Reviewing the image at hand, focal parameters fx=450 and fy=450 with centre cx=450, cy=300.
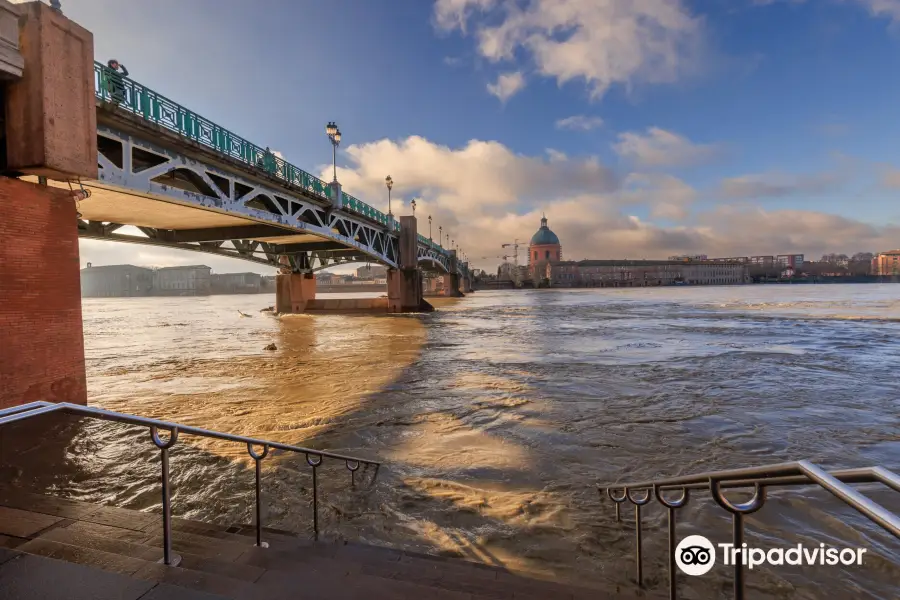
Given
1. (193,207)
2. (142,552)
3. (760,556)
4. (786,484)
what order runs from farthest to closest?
(193,207) < (760,556) < (142,552) < (786,484)

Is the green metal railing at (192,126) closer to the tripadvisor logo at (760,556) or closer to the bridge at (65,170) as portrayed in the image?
the bridge at (65,170)

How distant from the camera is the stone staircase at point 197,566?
87.4 inches

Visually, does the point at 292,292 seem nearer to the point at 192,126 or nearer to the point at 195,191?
the point at 195,191

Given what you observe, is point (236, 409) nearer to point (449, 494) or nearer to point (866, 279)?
point (449, 494)

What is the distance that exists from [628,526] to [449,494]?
2023 millimetres

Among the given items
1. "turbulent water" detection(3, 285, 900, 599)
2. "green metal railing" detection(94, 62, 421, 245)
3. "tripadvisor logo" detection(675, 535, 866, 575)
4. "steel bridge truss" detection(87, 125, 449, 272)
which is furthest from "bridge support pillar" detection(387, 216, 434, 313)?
"tripadvisor logo" detection(675, 535, 866, 575)

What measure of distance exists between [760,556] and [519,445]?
11.8 ft

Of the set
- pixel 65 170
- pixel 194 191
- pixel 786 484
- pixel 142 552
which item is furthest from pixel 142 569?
pixel 194 191

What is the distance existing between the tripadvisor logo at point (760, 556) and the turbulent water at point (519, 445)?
11 centimetres

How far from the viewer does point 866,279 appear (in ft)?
611

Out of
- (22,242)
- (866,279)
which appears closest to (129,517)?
(22,242)

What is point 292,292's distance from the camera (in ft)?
151

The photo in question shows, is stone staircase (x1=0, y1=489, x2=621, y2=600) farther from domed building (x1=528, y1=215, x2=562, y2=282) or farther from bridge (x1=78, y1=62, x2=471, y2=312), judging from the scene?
domed building (x1=528, y1=215, x2=562, y2=282)

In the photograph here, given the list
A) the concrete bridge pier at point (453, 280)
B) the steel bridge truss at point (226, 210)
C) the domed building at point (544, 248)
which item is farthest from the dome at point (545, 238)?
the steel bridge truss at point (226, 210)
